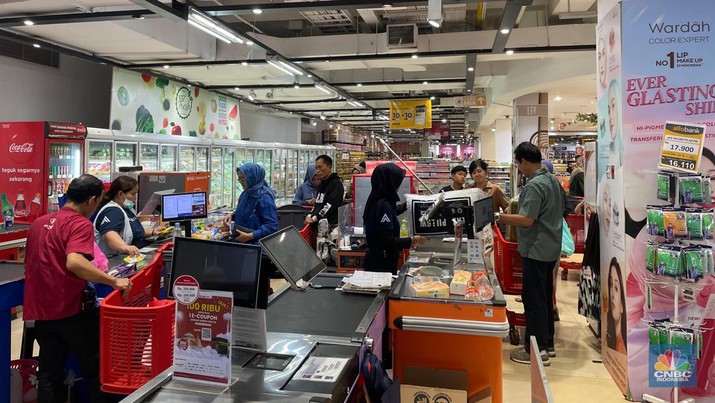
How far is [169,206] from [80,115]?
5294mm

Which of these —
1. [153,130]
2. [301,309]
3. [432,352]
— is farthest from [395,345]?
[153,130]

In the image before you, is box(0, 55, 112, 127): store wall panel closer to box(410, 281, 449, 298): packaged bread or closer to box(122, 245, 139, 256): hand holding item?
box(122, 245, 139, 256): hand holding item

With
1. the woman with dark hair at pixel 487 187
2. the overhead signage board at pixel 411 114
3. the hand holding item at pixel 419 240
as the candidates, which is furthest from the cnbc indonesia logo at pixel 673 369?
the overhead signage board at pixel 411 114

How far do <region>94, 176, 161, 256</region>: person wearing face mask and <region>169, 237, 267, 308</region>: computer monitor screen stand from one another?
2491 mm

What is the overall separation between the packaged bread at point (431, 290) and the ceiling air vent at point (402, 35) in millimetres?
5554

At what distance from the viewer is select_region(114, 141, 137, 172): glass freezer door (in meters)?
7.92

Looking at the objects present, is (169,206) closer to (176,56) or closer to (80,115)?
(176,56)

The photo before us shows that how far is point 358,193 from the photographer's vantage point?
6.04 meters

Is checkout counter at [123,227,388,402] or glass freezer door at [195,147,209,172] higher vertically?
glass freezer door at [195,147,209,172]

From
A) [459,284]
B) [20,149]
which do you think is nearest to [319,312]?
[459,284]

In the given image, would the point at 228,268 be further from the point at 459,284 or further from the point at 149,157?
the point at 149,157

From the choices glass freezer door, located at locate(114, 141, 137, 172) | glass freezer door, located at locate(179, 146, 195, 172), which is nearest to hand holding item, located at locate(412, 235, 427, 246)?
glass freezer door, located at locate(114, 141, 137, 172)

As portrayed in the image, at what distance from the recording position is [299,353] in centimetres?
187

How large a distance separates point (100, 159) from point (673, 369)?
7.89 metres
